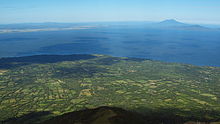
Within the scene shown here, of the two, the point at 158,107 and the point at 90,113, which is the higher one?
the point at 90,113

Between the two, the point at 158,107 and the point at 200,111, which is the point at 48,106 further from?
the point at 200,111

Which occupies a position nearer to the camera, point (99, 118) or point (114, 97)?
point (99, 118)

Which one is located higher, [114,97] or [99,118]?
[99,118]

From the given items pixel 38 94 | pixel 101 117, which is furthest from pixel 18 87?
pixel 101 117

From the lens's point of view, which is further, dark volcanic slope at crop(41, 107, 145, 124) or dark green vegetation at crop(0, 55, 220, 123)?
dark green vegetation at crop(0, 55, 220, 123)

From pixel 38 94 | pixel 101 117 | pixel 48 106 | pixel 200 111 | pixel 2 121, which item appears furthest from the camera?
pixel 38 94

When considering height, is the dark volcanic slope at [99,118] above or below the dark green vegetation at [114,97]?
above

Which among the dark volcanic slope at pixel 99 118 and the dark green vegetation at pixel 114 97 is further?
the dark green vegetation at pixel 114 97

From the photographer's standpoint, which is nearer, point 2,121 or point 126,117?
point 126,117

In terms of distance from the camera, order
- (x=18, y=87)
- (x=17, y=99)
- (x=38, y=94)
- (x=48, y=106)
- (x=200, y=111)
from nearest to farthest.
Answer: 1. (x=200, y=111)
2. (x=48, y=106)
3. (x=17, y=99)
4. (x=38, y=94)
5. (x=18, y=87)

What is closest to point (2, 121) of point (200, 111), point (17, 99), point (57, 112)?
point (57, 112)

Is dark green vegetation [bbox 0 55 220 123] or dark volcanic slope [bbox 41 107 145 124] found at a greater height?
dark volcanic slope [bbox 41 107 145 124]
